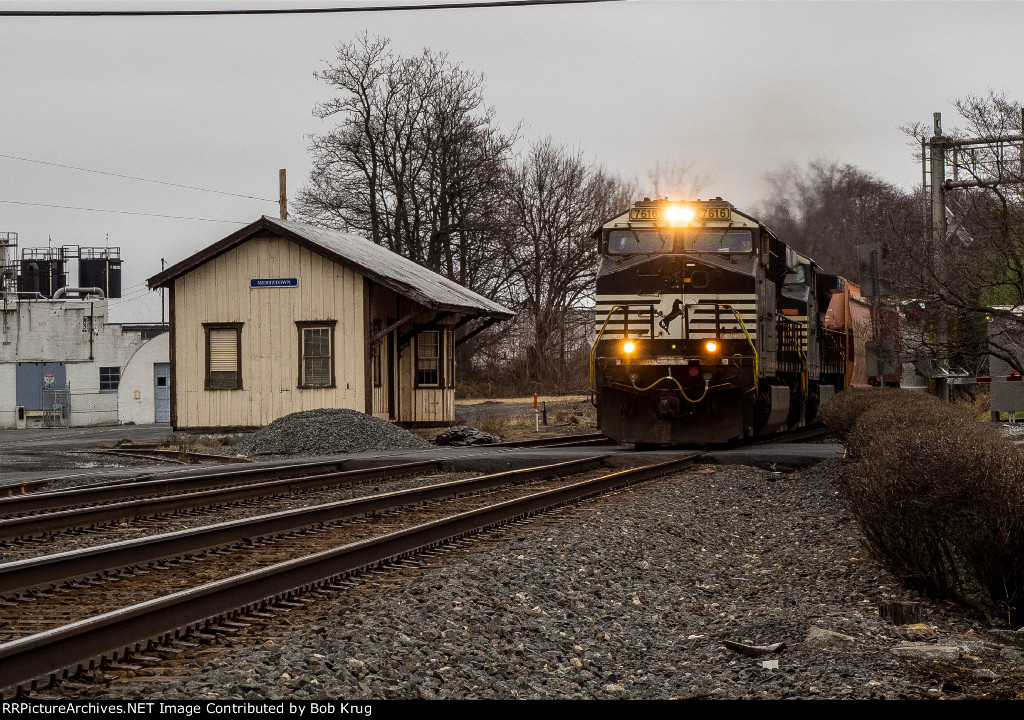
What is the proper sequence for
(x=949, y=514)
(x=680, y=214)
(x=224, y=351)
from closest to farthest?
(x=949, y=514), (x=680, y=214), (x=224, y=351)

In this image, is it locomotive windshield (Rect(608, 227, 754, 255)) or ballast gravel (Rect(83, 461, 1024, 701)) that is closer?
ballast gravel (Rect(83, 461, 1024, 701))

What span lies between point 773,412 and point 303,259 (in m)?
11.5

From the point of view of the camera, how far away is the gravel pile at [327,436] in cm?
2108

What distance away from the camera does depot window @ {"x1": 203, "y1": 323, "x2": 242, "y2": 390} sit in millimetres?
25328

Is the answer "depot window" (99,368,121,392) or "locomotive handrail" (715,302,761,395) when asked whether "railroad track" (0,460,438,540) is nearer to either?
"locomotive handrail" (715,302,761,395)

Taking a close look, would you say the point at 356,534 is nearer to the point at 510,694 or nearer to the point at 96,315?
the point at 510,694

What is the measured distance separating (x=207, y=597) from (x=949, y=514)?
4455 millimetres

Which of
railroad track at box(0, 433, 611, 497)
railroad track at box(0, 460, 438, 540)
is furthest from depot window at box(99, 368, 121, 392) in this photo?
railroad track at box(0, 460, 438, 540)

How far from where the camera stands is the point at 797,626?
669cm

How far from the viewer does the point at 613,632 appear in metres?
6.86

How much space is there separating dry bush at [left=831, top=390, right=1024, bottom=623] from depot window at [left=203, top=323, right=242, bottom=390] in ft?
62.1

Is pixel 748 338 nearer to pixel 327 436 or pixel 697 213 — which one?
pixel 697 213

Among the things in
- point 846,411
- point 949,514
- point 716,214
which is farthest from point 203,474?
point 949,514
